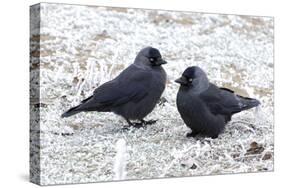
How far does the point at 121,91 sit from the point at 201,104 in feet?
2.39

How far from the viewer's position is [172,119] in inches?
239

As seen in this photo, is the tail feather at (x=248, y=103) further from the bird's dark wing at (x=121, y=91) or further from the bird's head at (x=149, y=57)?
the bird's dark wing at (x=121, y=91)

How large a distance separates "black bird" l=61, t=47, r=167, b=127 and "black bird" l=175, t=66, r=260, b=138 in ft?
0.70

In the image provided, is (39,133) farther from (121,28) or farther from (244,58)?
(244,58)

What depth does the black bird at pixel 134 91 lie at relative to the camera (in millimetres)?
5766

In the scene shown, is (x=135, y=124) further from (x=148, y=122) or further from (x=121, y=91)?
(x=121, y=91)

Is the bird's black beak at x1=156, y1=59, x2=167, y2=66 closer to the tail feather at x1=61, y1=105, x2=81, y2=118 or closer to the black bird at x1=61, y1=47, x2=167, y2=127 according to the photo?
the black bird at x1=61, y1=47, x2=167, y2=127

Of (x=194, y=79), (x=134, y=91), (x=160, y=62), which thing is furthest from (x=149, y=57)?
(x=194, y=79)

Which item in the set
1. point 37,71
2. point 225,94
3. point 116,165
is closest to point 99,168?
point 116,165

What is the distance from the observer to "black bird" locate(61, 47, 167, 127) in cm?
577

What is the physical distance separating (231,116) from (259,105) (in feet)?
1.24

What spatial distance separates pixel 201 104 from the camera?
5.99 metres

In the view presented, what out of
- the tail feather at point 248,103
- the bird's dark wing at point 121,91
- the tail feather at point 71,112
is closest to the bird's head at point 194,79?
the bird's dark wing at point 121,91

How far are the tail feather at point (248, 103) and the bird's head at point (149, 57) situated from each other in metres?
0.91
